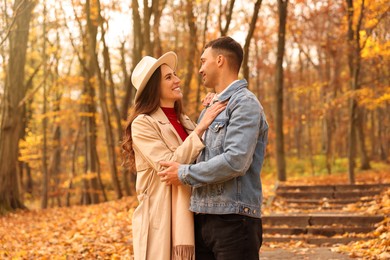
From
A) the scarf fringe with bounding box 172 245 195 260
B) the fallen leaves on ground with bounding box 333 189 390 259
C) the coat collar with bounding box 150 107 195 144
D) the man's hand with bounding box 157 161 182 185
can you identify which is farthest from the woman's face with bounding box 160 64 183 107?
the fallen leaves on ground with bounding box 333 189 390 259

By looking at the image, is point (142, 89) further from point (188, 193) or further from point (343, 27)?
point (343, 27)

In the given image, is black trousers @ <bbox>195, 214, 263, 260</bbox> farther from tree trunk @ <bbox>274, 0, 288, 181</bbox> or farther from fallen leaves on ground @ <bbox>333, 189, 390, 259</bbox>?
tree trunk @ <bbox>274, 0, 288, 181</bbox>

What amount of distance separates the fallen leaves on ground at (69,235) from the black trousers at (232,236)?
4880mm

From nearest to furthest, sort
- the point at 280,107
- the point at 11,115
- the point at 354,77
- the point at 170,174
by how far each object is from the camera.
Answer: the point at 170,174
the point at 354,77
the point at 11,115
the point at 280,107

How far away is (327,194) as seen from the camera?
14180 millimetres

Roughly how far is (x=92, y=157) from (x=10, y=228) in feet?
30.5

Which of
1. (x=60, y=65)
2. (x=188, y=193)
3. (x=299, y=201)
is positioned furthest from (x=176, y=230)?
(x=60, y=65)

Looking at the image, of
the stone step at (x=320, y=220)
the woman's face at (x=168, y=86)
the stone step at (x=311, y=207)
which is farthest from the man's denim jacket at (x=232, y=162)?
the stone step at (x=311, y=207)

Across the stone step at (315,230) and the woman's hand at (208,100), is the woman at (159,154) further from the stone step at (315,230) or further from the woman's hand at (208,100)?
the stone step at (315,230)

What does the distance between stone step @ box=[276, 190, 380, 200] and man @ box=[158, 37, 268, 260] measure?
11.0m

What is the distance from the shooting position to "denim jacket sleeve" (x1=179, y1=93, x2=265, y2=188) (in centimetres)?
308

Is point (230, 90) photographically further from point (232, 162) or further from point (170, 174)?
point (170, 174)

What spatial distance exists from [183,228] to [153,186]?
1.20ft

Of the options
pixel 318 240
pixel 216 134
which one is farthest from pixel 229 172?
pixel 318 240
